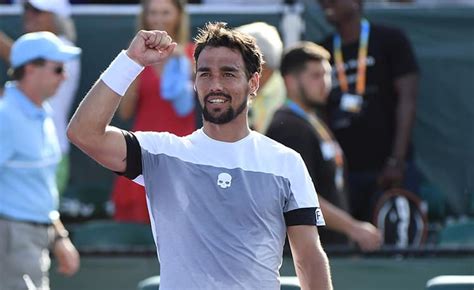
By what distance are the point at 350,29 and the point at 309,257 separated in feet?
14.0

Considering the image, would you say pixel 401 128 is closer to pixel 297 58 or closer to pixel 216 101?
pixel 297 58

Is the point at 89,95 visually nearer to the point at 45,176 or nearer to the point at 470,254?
the point at 45,176

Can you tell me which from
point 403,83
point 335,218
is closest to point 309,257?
point 335,218

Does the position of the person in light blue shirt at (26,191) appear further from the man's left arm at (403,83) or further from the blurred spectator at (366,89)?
the man's left arm at (403,83)

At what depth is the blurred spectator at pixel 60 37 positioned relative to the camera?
8.04 meters

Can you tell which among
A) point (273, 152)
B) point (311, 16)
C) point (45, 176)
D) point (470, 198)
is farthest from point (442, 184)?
point (273, 152)

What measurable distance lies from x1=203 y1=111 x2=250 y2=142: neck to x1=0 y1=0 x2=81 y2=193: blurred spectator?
422cm

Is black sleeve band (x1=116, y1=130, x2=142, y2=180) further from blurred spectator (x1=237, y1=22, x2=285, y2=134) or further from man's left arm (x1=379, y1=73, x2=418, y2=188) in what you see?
man's left arm (x1=379, y1=73, x2=418, y2=188)

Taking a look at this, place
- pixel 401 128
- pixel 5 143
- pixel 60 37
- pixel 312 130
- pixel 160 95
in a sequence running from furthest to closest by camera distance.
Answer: pixel 60 37
pixel 401 128
pixel 160 95
pixel 5 143
pixel 312 130

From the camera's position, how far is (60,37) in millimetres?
8078

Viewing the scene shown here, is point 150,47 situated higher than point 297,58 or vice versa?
point 150,47

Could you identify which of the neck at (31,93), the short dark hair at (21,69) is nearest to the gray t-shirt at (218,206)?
the neck at (31,93)

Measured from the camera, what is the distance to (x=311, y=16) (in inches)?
328

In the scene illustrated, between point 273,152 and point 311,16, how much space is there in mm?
4533
